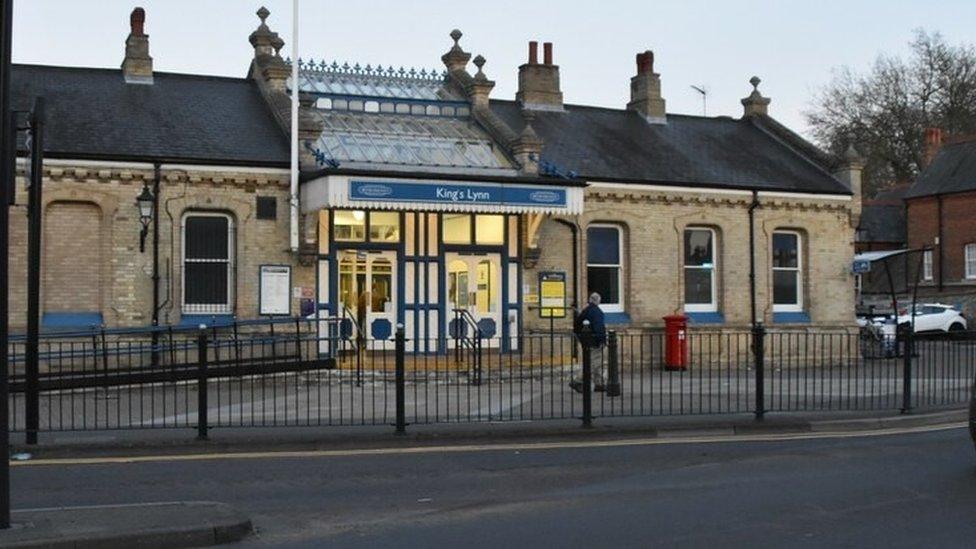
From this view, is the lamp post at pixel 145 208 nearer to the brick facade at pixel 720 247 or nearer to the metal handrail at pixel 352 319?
the metal handrail at pixel 352 319

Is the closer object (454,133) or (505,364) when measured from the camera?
(505,364)

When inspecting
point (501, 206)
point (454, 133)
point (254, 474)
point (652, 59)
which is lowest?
point (254, 474)

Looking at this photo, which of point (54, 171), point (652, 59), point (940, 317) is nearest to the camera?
point (54, 171)

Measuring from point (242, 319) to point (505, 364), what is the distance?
5.38 metres

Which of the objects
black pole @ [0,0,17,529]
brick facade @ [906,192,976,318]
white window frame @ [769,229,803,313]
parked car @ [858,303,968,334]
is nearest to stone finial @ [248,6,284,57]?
white window frame @ [769,229,803,313]

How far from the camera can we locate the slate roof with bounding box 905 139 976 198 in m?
49.2

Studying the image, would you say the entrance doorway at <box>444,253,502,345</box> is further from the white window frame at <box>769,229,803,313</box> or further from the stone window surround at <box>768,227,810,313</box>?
the stone window surround at <box>768,227,810,313</box>

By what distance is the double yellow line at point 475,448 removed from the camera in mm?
12766

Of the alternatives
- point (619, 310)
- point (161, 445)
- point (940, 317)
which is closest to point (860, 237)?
point (940, 317)

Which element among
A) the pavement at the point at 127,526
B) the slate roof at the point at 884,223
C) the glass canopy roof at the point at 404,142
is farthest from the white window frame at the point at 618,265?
the slate roof at the point at 884,223

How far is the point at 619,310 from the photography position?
90.5ft

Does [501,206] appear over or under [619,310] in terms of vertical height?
over

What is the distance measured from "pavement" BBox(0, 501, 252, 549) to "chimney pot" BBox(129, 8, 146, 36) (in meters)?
19.2

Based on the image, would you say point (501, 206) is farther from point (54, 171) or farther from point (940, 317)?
point (940, 317)
